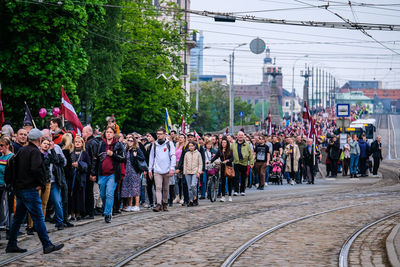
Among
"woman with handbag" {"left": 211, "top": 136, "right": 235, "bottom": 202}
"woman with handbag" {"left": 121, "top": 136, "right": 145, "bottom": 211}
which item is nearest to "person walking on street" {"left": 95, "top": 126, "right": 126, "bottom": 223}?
"woman with handbag" {"left": 121, "top": 136, "right": 145, "bottom": 211}

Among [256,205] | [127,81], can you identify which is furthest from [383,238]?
[127,81]

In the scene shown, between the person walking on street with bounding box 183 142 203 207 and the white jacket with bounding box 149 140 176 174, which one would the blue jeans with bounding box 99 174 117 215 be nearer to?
the white jacket with bounding box 149 140 176 174

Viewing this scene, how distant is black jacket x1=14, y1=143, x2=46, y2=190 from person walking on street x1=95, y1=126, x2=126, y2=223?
11.9ft

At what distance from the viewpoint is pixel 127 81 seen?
43.3 meters

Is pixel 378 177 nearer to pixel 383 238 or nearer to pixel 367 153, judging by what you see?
pixel 367 153

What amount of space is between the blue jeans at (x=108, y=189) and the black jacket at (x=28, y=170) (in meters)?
3.69

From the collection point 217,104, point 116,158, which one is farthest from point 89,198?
point 217,104

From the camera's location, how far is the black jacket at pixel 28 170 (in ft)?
36.4

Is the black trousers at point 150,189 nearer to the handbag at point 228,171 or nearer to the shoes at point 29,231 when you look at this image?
the handbag at point 228,171

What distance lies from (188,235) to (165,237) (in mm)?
532

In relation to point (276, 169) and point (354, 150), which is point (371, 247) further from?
point (354, 150)

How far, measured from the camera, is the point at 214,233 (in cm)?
1368

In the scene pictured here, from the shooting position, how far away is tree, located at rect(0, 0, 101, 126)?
27.0m

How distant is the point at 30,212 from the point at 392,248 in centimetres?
546
